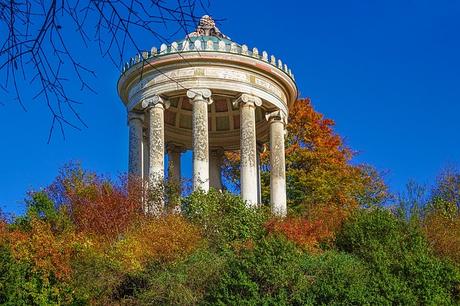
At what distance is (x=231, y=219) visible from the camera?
27.3 m

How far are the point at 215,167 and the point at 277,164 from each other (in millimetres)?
6520

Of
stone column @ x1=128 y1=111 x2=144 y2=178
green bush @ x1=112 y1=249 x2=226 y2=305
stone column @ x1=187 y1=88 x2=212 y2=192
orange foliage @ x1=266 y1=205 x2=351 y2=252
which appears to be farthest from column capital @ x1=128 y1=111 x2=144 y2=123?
green bush @ x1=112 y1=249 x2=226 y2=305

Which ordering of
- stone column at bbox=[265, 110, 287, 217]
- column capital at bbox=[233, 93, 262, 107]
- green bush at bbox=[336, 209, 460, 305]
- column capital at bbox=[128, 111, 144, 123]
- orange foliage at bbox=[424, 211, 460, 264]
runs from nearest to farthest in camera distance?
green bush at bbox=[336, 209, 460, 305] → orange foliage at bbox=[424, 211, 460, 264] → column capital at bbox=[233, 93, 262, 107] → stone column at bbox=[265, 110, 287, 217] → column capital at bbox=[128, 111, 144, 123]

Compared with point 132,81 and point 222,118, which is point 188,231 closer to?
point 132,81

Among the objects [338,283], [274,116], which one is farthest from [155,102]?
[338,283]

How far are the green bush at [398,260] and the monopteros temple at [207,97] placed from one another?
6.77 metres

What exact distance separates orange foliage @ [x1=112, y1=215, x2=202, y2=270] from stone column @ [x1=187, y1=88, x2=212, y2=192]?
5424 millimetres

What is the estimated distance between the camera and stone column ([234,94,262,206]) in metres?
31.8

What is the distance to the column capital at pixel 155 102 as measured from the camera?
32.2m

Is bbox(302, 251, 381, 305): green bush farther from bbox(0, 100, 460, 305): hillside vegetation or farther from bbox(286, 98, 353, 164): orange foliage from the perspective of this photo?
bbox(286, 98, 353, 164): orange foliage

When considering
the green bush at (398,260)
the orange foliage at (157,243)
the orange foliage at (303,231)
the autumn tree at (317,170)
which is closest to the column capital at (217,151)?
the autumn tree at (317,170)

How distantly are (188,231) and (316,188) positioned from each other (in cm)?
1672

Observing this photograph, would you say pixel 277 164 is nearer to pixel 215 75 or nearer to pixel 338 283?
pixel 215 75

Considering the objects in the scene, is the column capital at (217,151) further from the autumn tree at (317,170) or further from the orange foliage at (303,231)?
the orange foliage at (303,231)
